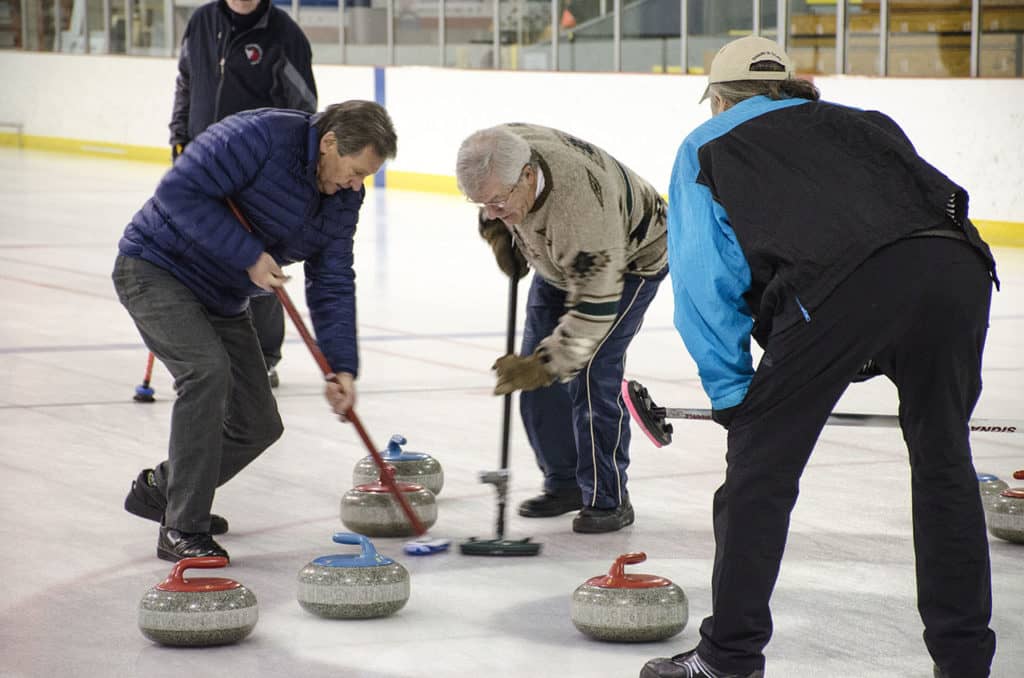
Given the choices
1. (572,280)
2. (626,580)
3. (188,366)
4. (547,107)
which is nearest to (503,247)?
(572,280)

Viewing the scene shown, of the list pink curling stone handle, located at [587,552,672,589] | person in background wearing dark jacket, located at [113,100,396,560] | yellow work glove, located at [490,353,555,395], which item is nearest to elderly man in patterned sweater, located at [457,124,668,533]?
yellow work glove, located at [490,353,555,395]

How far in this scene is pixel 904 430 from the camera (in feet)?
10.2

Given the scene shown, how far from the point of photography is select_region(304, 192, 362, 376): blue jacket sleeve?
166 inches

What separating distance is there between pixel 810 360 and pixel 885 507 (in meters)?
2.12

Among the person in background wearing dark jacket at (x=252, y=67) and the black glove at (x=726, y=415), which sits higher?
the person in background wearing dark jacket at (x=252, y=67)

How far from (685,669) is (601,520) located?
60.2 inches

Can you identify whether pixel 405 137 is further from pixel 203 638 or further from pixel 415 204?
pixel 203 638

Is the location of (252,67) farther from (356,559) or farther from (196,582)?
(196,582)

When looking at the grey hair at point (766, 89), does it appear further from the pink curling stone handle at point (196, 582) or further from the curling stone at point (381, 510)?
the curling stone at point (381, 510)

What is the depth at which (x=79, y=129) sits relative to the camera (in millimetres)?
21375

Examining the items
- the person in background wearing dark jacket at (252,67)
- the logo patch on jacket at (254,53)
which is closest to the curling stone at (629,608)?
the person in background wearing dark jacket at (252,67)

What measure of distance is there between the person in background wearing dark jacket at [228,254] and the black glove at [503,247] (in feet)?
1.47

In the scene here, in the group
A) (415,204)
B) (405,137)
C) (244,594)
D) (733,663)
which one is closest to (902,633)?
(733,663)

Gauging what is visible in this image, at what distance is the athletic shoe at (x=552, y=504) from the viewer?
4.90 m
